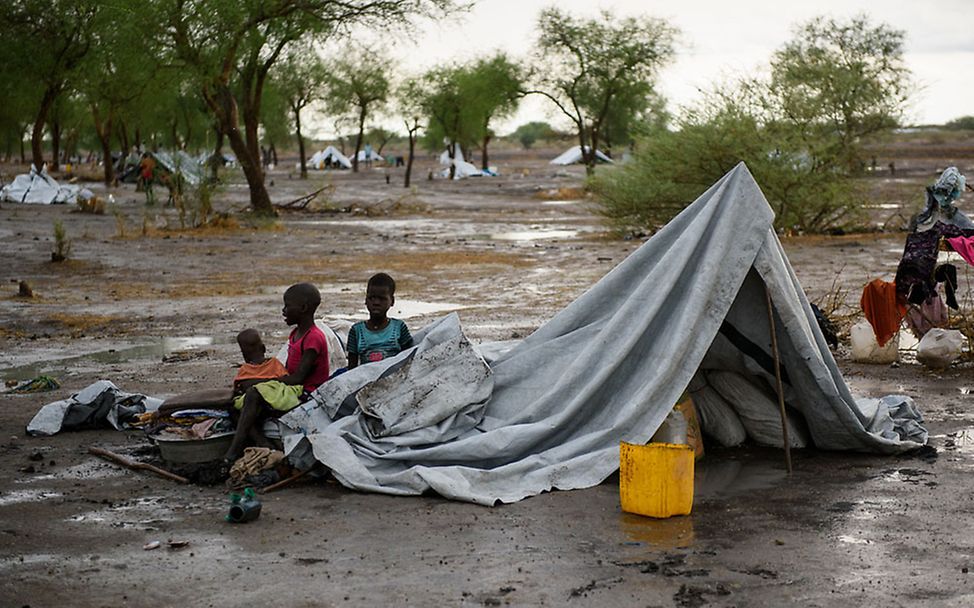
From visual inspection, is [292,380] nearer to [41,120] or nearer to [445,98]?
[41,120]

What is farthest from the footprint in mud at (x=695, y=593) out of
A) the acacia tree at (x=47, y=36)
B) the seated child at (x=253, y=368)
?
the acacia tree at (x=47, y=36)

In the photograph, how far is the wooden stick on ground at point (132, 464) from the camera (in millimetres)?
5520

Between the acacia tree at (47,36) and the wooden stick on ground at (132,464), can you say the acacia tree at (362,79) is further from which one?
the wooden stick on ground at (132,464)

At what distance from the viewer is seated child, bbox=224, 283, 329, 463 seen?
18.5 feet

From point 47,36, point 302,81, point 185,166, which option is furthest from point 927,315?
point 302,81

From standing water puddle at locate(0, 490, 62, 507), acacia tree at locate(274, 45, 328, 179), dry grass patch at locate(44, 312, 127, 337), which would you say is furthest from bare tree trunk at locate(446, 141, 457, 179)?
standing water puddle at locate(0, 490, 62, 507)

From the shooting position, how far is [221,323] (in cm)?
1091

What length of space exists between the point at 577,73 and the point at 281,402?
4014 cm

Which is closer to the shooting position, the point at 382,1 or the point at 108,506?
the point at 108,506

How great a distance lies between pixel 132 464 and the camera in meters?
5.74

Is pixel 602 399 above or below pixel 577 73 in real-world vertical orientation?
below

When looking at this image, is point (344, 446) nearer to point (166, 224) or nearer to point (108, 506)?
point (108, 506)

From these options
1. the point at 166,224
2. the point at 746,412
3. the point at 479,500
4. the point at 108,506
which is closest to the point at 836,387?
the point at 746,412

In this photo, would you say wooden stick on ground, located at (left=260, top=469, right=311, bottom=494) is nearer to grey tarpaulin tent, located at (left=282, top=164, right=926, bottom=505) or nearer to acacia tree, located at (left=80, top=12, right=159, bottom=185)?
grey tarpaulin tent, located at (left=282, top=164, right=926, bottom=505)
